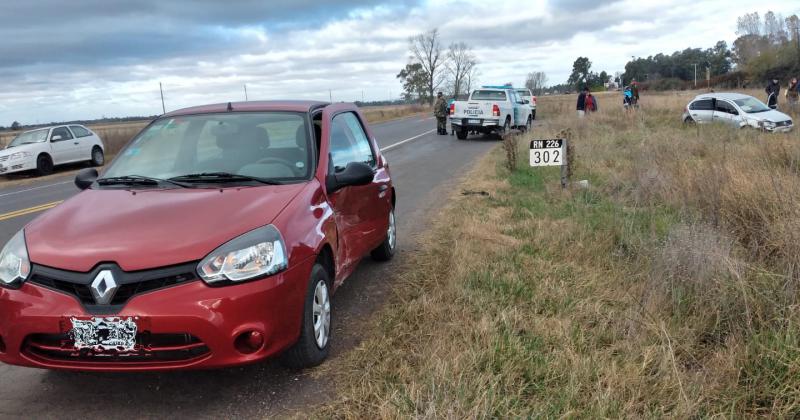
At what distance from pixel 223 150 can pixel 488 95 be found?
18.9 metres

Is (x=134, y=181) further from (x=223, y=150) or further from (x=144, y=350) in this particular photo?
(x=144, y=350)

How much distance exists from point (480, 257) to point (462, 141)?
16.8 m

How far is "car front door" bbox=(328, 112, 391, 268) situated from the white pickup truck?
1599 cm

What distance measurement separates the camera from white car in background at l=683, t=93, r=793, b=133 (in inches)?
666

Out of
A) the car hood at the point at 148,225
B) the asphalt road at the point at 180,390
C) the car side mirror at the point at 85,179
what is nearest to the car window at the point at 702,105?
the asphalt road at the point at 180,390

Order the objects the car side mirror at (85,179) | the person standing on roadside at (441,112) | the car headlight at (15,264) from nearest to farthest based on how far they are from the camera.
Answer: the car headlight at (15,264) < the car side mirror at (85,179) < the person standing on roadside at (441,112)

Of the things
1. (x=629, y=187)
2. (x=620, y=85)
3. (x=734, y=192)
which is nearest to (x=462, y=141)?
(x=629, y=187)

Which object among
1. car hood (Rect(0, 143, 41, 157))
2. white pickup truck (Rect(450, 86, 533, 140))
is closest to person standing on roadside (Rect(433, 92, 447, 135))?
white pickup truck (Rect(450, 86, 533, 140))

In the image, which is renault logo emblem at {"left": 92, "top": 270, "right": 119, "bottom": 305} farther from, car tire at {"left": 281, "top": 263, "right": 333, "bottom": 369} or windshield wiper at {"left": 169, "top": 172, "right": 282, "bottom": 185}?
windshield wiper at {"left": 169, "top": 172, "right": 282, "bottom": 185}

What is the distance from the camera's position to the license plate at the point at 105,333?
9.28 feet

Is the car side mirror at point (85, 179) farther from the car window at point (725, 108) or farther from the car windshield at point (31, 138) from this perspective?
the car window at point (725, 108)

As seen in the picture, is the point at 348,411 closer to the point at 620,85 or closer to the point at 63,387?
the point at 63,387

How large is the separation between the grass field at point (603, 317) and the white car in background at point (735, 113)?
1212cm

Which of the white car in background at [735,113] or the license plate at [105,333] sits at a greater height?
the white car in background at [735,113]
